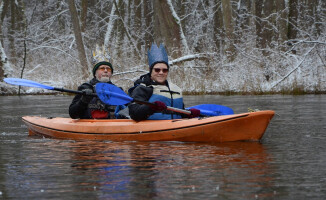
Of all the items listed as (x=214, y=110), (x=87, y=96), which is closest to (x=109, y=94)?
(x=87, y=96)

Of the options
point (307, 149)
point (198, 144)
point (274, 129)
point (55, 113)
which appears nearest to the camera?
point (307, 149)

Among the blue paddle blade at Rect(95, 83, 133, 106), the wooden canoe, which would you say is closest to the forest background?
the wooden canoe

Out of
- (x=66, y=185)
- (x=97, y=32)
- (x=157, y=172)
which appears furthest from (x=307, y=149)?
(x=97, y=32)

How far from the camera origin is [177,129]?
684 centimetres

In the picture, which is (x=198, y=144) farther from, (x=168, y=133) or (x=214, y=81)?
(x=214, y=81)

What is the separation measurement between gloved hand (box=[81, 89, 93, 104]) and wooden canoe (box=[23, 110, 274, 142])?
34cm

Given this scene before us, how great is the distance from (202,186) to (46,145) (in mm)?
3282

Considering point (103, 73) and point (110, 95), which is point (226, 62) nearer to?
point (103, 73)

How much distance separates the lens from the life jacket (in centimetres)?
712

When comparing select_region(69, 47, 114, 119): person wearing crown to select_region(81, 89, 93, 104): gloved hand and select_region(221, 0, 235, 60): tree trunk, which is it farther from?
select_region(221, 0, 235, 60): tree trunk

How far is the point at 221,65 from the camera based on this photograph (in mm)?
16844

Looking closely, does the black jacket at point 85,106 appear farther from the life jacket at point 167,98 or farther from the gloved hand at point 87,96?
the life jacket at point 167,98

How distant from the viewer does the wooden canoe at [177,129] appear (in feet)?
21.5

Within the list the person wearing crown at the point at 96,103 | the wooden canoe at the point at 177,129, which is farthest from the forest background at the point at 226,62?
the wooden canoe at the point at 177,129
